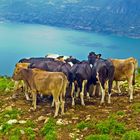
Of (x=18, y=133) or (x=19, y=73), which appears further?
(x=19, y=73)

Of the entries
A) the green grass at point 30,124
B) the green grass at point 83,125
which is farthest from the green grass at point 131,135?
the green grass at point 30,124

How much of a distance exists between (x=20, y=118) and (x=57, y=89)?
171 cm

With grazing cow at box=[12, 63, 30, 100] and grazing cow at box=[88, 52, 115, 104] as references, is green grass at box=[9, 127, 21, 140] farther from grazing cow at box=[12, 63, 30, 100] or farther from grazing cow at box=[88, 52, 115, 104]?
grazing cow at box=[88, 52, 115, 104]

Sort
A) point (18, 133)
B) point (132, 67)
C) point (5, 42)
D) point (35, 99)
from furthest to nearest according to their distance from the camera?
point (5, 42)
point (132, 67)
point (35, 99)
point (18, 133)

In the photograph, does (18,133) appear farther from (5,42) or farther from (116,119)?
(5,42)

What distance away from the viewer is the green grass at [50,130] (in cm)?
1238

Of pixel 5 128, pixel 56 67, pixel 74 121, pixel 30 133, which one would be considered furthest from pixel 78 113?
pixel 56 67

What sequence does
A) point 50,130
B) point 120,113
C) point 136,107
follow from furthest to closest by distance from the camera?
point 136,107, point 120,113, point 50,130

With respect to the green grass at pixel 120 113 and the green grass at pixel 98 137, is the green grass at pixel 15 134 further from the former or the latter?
the green grass at pixel 120 113

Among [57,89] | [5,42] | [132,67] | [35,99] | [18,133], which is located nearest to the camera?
[18,133]

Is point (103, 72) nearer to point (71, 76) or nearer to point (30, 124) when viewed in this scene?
point (71, 76)

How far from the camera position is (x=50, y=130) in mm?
12883

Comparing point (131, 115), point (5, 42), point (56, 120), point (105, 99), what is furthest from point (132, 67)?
point (5, 42)

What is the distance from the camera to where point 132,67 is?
16250 mm
